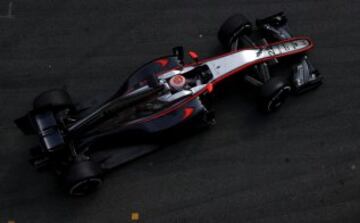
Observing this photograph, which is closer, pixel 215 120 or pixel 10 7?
pixel 215 120

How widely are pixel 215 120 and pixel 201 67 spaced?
99 centimetres

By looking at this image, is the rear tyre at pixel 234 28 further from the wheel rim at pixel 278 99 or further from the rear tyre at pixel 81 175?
the rear tyre at pixel 81 175

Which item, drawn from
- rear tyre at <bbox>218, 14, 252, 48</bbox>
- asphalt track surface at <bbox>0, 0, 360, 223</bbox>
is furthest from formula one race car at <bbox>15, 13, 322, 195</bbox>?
asphalt track surface at <bbox>0, 0, 360, 223</bbox>

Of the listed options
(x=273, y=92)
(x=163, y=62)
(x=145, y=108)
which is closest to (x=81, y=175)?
(x=145, y=108)

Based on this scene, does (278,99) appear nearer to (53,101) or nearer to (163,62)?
(163,62)

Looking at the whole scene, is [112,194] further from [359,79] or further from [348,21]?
[348,21]

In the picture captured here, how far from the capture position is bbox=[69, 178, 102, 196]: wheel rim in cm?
599

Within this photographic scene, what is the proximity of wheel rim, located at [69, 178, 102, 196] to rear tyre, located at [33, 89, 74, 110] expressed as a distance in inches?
47.8

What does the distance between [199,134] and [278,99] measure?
1.41 m

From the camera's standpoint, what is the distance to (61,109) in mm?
6379

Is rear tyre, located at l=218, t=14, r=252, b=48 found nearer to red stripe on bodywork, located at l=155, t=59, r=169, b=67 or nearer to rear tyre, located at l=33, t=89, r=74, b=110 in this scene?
red stripe on bodywork, located at l=155, t=59, r=169, b=67

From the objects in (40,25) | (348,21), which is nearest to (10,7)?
(40,25)

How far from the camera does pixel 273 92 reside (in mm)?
6531

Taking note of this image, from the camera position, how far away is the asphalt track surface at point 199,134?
6492mm
